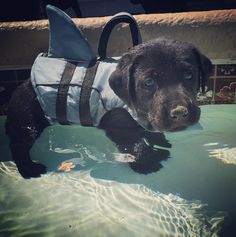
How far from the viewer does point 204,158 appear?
2756 millimetres

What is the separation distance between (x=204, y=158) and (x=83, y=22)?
202 cm

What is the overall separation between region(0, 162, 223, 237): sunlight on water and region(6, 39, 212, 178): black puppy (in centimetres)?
25

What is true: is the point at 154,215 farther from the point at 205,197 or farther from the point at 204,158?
the point at 204,158

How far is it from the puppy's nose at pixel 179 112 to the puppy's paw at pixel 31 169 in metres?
1.16

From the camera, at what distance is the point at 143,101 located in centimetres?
265

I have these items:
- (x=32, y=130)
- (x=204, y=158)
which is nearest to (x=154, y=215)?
(x=204, y=158)

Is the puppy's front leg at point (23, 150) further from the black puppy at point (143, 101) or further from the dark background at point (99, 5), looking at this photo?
the dark background at point (99, 5)

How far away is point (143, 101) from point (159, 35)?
124 cm

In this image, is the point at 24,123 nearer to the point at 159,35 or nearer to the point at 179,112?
the point at 179,112

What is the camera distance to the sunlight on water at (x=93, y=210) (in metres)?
1.98

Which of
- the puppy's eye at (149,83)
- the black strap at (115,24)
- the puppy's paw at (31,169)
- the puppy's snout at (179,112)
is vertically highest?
the black strap at (115,24)

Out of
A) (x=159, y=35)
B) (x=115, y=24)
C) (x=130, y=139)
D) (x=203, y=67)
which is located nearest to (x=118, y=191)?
(x=130, y=139)

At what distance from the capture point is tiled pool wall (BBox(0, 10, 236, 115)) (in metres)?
3.53

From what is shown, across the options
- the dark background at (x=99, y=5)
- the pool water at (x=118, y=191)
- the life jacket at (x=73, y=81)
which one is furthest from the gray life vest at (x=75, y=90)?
the dark background at (x=99, y=5)
